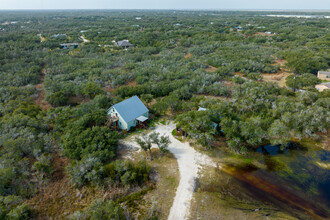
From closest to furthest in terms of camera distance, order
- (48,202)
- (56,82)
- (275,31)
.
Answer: (48,202) < (56,82) < (275,31)

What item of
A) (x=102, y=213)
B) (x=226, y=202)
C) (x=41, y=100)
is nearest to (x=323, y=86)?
(x=226, y=202)

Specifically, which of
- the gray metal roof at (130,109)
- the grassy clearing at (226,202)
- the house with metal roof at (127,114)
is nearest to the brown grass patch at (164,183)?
the grassy clearing at (226,202)

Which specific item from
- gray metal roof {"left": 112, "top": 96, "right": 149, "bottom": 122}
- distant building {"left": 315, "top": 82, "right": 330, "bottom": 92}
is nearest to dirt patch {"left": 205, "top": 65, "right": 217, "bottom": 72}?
distant building {"left": 315, "top": 82, "right": 330, "bottom": 92}

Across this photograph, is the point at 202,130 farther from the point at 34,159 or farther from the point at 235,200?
the point at 34,159

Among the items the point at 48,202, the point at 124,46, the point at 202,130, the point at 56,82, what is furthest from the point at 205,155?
the point at 124,46

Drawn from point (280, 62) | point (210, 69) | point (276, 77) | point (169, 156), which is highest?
point (280, 62)

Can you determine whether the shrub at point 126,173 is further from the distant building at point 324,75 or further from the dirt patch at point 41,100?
the distant building at point 324,75

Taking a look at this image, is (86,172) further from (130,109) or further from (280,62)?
(280,62)
